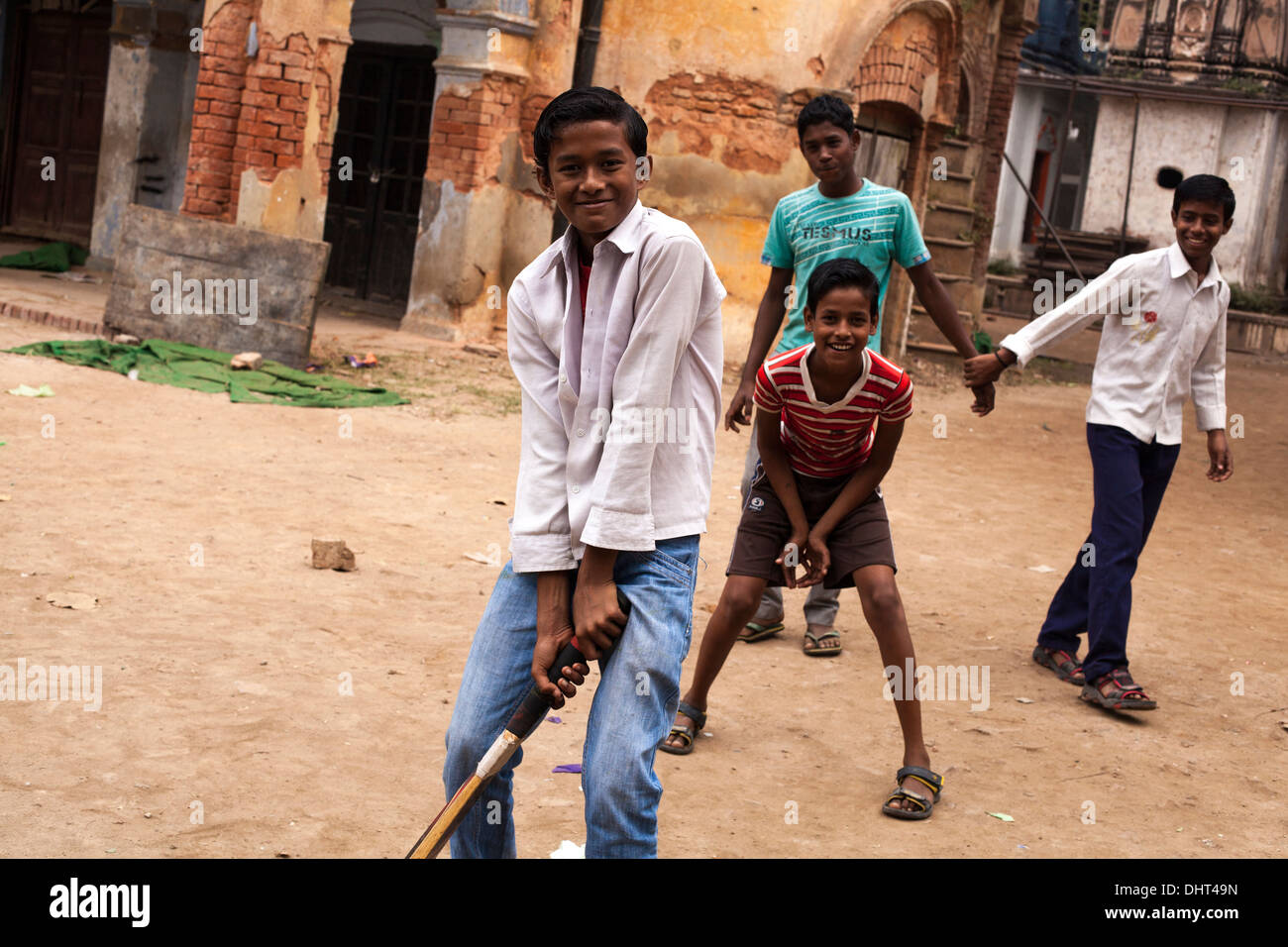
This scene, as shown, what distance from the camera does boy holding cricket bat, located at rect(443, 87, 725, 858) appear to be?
2.52 metres

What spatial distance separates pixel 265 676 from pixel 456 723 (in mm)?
1970

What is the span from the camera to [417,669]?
15.1 ft

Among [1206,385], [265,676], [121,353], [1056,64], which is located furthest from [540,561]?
[1056,64]

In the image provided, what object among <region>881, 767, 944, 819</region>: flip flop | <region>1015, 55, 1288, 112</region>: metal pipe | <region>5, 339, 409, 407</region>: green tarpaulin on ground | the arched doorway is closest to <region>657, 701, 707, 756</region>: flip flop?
<region>881, 767, 944, 819</region>: flip flop

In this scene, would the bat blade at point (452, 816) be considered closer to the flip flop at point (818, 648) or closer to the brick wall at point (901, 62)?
the flip flop at point (818, 648)

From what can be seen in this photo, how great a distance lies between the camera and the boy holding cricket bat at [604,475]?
2516 millimetres

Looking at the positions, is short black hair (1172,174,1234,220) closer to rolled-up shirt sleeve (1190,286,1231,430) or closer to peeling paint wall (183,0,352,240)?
rolled-up shirt sleeve (1190,286,1231,430)

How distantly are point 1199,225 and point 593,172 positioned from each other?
3.14 meters

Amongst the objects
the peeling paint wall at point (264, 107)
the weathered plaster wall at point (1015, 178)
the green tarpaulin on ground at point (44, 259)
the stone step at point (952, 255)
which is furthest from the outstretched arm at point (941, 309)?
the weathered plaster wall at point (1015, 178)

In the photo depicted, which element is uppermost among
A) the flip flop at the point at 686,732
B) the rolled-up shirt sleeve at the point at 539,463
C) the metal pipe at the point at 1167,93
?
the metal pipe at the point at 1167,93

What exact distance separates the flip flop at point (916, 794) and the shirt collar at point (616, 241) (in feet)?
6.48

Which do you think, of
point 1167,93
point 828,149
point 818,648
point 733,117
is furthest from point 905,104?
point 1167,93

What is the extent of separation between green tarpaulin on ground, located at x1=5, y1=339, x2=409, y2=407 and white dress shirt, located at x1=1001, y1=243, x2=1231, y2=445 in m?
5.44
